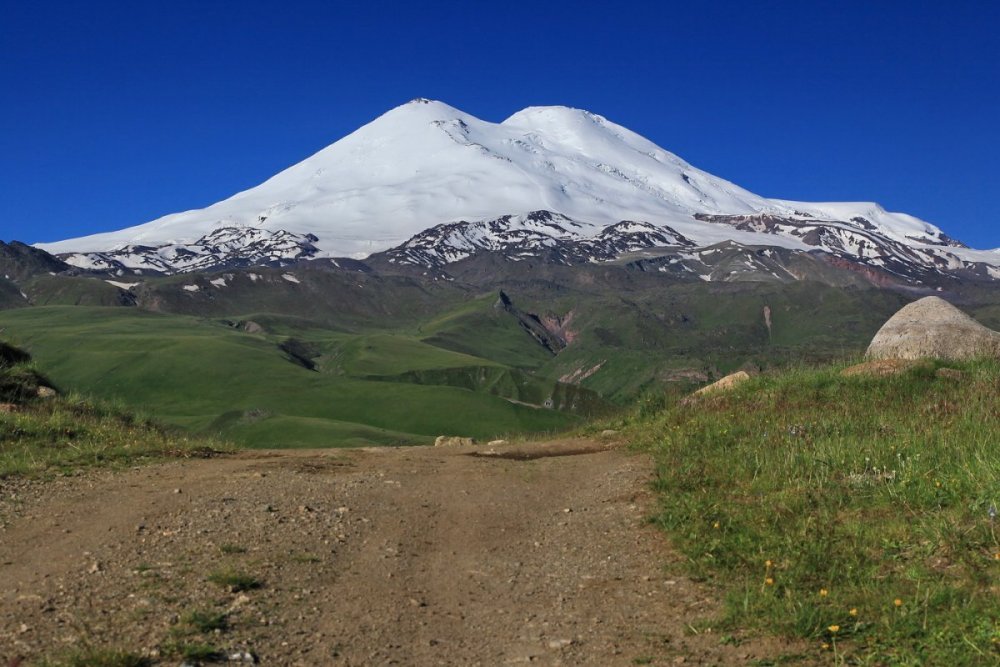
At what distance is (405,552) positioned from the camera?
9891 millimetres

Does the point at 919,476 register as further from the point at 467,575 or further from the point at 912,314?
the point at 912,314

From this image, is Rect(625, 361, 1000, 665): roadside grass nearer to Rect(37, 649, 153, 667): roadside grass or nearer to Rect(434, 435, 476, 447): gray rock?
Rect(37, 649, 153, 667): roadside grass

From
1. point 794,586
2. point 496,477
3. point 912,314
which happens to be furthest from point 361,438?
point 794,586

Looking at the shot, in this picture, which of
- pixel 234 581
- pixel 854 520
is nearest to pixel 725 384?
pixel 854 520

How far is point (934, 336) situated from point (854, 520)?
1519 centimetres

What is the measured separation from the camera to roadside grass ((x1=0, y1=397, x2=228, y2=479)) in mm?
13565

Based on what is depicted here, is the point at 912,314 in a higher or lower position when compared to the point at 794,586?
higher

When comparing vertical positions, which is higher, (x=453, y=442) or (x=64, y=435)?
(x=64, y=435)

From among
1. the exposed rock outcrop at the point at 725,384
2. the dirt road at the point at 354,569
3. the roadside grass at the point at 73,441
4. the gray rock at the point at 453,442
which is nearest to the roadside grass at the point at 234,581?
the dirt road at the point at 354,569

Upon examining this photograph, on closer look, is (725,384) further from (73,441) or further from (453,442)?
(73,441)

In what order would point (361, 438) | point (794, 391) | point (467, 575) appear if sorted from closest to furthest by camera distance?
point (467, 575) < point (794, 391) < point (361, 438)

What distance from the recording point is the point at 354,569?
922 cm

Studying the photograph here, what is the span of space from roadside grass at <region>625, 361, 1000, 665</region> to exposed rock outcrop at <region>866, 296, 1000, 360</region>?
21.3 ft

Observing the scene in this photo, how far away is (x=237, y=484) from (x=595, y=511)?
4672 millimetres
